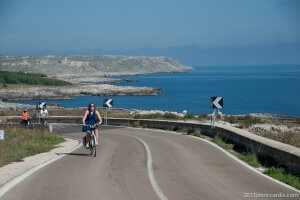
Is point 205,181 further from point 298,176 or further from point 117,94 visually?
point 117,94

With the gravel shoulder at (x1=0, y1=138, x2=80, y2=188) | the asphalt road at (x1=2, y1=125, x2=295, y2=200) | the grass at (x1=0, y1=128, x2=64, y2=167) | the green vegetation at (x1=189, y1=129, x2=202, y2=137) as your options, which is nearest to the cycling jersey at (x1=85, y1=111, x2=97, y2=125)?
the asphalt road at (x1=2, y1=125, x2=295, y2=200)

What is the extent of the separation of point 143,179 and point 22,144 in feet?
29.6

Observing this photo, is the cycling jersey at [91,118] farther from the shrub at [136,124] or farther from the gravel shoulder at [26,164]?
the shrub at [136,124]

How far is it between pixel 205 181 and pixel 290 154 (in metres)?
2.61

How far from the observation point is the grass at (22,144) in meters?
17.4

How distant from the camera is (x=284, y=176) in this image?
13016 millimetres

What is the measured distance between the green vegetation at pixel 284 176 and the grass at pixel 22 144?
7090 millimetres

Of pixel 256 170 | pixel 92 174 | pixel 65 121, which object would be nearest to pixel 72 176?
pixel 92 174

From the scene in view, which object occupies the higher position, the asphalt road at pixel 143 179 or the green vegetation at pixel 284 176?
the green vegetation at pixel 284 176

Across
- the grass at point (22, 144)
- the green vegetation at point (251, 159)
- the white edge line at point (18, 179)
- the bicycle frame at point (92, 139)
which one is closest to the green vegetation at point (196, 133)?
the grass at point (22, 144)

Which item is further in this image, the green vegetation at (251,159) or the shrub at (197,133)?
the shrub at (197,133)

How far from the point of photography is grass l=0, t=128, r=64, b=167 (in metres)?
17.4

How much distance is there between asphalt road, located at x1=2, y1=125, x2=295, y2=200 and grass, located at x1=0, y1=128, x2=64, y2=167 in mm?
1385

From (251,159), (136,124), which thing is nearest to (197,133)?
(136,124)
